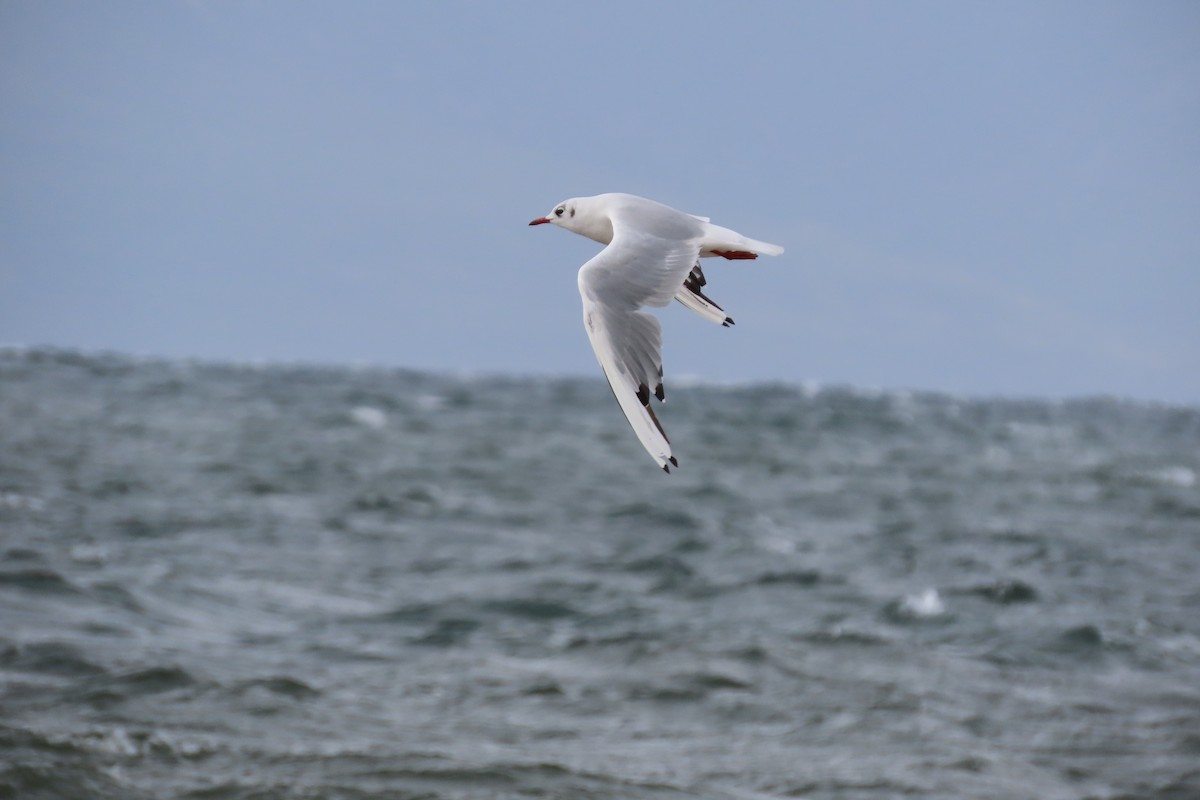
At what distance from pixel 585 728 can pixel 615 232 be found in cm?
589

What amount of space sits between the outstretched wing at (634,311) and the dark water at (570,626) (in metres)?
5.00

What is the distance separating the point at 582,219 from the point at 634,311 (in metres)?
0.77

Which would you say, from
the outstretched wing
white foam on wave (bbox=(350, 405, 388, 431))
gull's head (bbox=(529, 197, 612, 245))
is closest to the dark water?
white foam on wave (bbox=(350, 405, 388, 431))

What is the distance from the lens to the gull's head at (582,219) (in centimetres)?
462

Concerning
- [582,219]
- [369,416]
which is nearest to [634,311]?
[582,219]

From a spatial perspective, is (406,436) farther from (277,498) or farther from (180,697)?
(180,697)

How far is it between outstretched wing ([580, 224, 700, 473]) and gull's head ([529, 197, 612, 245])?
1.10ft

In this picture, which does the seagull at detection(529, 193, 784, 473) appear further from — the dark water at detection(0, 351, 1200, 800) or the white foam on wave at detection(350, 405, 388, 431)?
the white foam on wave at detection(350, 405, 388, 431)

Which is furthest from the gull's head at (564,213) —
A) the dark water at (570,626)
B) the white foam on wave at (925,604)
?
the white foam on wave at (925,604)

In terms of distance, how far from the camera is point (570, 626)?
12.0 m

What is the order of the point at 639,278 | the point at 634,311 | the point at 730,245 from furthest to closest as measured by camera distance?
the point at 730,245 < the point at 639,278 < the point at 634,311

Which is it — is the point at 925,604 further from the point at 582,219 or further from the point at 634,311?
the point at 634,311

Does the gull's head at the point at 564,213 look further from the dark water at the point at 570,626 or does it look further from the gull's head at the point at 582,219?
the dark water at the point at 570,626

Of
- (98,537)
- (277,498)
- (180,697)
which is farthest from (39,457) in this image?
(180,697)
